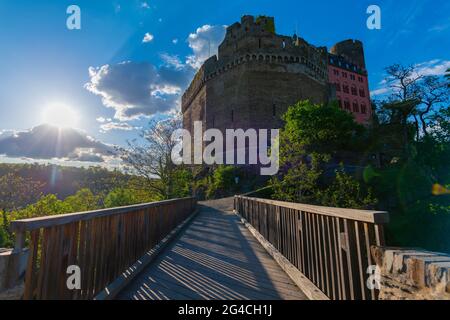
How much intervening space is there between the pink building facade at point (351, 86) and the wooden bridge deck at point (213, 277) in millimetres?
39292

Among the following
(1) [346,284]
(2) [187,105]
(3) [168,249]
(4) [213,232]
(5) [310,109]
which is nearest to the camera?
(1) [346,284]

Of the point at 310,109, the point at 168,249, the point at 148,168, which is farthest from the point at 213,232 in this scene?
the point at 310,109

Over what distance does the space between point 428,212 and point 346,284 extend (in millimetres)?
19926

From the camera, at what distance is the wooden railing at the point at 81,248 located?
1702 millimetres

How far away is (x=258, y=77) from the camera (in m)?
30.3

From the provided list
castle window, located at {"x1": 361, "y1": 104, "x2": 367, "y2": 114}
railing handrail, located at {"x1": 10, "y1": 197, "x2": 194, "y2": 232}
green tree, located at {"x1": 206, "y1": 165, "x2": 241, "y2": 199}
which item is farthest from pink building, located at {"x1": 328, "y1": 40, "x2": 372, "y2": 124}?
railing handrail, located at {"x1": 10, "y1": 197, "x2": 194, "y2": 232}

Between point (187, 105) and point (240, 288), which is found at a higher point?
point (187, 105)

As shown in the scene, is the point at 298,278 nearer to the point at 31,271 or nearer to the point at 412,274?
the point at 412,274

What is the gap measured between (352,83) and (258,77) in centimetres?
2060

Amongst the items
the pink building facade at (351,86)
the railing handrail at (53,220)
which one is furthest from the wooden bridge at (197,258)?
the pink building facade at (351,86)

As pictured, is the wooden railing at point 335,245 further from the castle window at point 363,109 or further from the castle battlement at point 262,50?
the castle window at point 363,109

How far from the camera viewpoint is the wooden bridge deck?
282cm
